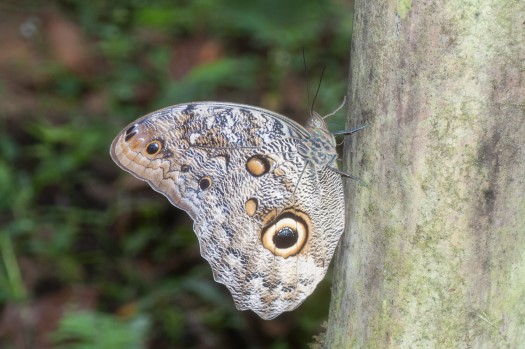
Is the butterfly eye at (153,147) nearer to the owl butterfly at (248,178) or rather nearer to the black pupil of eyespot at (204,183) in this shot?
the owl butterfly at (248,178)

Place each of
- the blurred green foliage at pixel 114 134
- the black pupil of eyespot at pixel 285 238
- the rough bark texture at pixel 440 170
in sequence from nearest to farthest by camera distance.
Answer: the rough bark texture at pixel 440 170
the black pupil of eyespot at pixel 285 238
the blurred green foliage at pixel 114 134

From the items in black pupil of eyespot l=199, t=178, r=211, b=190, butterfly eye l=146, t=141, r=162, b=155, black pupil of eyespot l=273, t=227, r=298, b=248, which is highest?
butterfly eye l=146, t=141, r=162, b=155

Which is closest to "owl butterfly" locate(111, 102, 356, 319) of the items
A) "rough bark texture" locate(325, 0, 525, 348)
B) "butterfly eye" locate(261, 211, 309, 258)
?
"butterfly eye" locate(261, 211, 309, 258)

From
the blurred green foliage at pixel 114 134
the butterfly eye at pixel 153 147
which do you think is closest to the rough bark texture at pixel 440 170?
the butterfly eye at pixel 153 147

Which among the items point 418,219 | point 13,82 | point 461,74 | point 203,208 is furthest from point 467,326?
point 13,82

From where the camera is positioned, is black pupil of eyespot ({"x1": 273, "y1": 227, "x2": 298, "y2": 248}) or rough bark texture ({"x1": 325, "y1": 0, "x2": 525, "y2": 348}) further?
black pupil of eyespot ({"x1": 273, "y1": 227, "x2": 298, "y2": 248})

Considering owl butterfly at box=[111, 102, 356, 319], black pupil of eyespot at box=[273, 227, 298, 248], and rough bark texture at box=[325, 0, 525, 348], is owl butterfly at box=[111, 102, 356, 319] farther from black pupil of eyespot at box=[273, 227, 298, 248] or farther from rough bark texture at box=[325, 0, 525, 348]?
rough bark texture at box=[325, 0, 525, 348]
